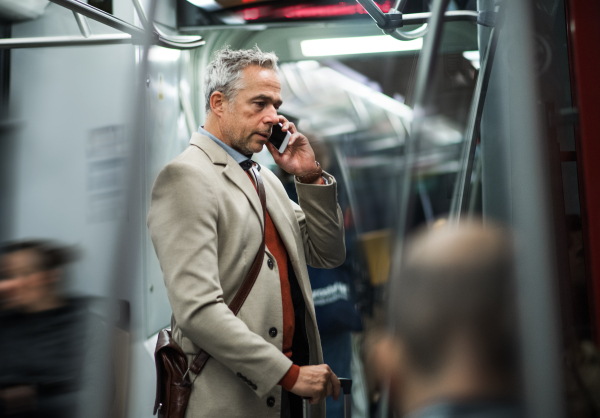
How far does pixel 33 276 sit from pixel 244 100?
2.22 ft

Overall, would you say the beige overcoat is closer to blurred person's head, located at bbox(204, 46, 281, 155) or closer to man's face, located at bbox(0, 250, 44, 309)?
blurred person's head, located at bbox(204, 46, 281, 155)

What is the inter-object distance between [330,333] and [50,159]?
1.46 metres

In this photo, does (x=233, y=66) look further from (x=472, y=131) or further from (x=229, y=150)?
(x=472, y=131)

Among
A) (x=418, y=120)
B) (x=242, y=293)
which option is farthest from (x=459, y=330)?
(x=242, y=293)

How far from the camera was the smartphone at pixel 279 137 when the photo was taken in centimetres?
148

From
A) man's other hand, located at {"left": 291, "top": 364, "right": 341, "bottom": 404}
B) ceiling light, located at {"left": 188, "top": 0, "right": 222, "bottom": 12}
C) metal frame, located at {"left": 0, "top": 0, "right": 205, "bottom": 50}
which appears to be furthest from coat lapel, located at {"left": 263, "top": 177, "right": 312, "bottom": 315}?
ceiling light, located at {"left": 188, "top": 0, "right": 222, "bottom": 12}

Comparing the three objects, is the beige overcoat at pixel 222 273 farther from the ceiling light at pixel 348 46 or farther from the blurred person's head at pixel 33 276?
the ceiling light at pixel 348 46

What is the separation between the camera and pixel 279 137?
1.48m

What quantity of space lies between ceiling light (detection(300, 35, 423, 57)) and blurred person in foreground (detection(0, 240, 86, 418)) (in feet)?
6.52

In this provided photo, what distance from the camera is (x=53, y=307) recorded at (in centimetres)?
117

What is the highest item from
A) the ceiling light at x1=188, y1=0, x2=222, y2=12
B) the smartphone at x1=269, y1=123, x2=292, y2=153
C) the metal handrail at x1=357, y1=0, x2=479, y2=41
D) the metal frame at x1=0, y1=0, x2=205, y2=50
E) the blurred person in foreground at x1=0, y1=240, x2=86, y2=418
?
the ceiling light at x1=188, y1=0, x2=222, y2=12

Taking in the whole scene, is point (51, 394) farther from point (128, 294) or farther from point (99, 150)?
point (99, 150)

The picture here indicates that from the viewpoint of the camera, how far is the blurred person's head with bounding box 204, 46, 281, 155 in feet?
4.58

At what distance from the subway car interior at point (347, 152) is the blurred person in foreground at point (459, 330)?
0.8 inches
